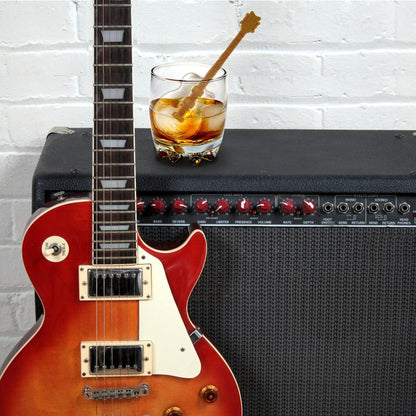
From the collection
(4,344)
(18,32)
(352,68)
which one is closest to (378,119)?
(352,68)

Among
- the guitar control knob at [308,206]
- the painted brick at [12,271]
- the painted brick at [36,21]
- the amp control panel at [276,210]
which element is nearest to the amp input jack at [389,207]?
the amp control panel at [276,210]

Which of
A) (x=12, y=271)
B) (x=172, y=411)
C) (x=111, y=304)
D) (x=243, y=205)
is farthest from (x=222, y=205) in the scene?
(x=12, y=271)

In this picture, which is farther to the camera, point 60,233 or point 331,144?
point 331,144

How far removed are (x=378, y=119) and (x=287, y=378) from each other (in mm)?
599

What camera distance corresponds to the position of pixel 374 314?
1.45 metres

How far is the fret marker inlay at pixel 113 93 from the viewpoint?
51.5 inches

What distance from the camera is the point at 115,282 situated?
135 cm

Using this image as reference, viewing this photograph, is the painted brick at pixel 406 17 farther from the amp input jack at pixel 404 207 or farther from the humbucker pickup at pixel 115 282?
the humbucker pickup at pixel 115 282

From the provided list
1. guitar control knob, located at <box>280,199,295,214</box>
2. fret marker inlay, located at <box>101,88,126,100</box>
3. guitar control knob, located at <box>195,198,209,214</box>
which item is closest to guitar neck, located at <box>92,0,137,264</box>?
fret marker inlay, located at <box>101,88,126,100</box>

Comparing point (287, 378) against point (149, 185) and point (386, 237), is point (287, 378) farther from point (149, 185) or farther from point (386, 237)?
point (149, 185)

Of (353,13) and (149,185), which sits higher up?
(353,13)

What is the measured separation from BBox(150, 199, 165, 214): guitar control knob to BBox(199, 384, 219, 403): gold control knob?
0.99 ft

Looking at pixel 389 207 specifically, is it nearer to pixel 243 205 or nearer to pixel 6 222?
pixel 243 205

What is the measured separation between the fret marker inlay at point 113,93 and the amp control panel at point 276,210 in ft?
0.59
